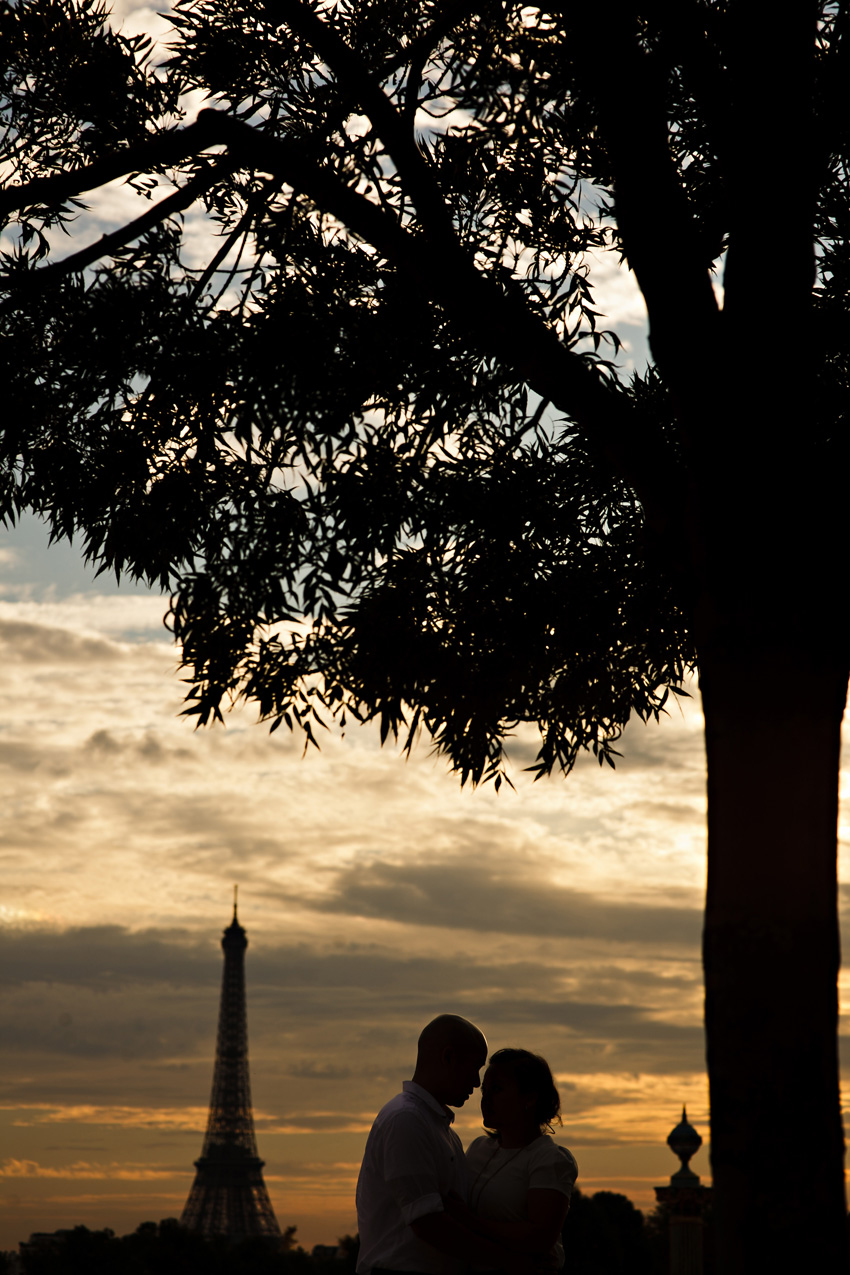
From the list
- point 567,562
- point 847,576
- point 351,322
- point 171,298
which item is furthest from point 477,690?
point 847,576

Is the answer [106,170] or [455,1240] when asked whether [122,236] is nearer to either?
[106,170]

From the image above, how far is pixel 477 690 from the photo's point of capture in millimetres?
11922

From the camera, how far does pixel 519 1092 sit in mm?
5781

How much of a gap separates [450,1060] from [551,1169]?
0.65 m

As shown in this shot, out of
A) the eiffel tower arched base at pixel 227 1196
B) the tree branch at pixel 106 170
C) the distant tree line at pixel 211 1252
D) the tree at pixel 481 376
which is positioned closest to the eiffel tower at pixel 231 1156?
the eiffel tower arched base at pixel 227 1196

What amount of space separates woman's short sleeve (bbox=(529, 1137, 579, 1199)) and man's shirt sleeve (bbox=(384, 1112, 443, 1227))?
0.47 metres

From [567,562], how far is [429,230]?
12.3 feet

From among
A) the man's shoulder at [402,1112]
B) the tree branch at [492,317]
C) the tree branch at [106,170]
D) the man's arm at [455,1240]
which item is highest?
the tree branch at [106,170]

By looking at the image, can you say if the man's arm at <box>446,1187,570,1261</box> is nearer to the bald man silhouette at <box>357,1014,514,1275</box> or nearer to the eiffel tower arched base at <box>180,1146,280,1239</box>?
the bald man silhouette at <box>357,1014,514,1275</box>

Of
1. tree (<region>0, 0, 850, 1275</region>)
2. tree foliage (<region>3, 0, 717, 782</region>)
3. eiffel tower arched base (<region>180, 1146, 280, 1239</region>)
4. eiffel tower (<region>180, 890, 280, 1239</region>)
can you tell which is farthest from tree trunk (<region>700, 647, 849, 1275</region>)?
eiffel tower arched base (<region>180, 1146, 280, 1239</region>)

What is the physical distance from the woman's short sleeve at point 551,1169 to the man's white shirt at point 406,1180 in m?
0.35

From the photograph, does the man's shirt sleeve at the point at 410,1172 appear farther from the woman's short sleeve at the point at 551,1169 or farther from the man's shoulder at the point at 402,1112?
the woman's short sleeve at the point at 551,1169

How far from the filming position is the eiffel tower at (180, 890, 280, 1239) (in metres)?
93.3

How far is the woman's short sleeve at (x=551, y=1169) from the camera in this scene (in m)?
5.57
